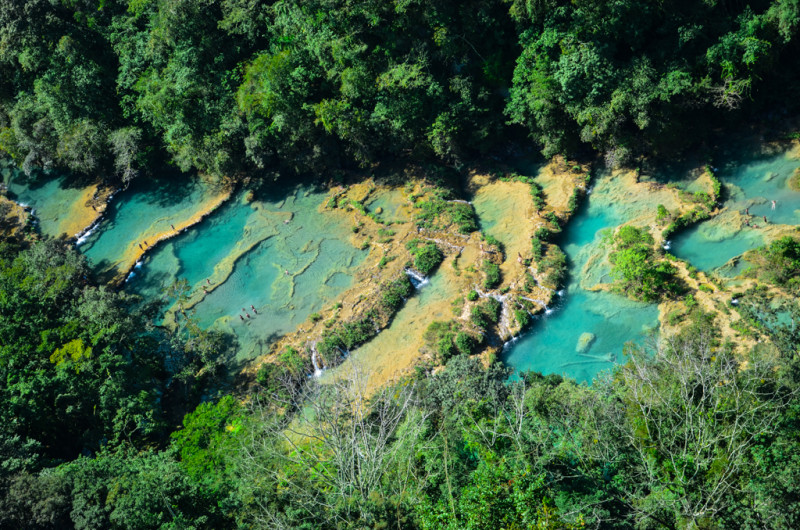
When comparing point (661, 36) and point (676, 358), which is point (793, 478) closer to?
point (676, 358)

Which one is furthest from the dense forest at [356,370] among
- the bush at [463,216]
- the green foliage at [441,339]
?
the bush at [463,216]

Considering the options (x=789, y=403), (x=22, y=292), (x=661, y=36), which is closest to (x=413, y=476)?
(x=789, y=403)

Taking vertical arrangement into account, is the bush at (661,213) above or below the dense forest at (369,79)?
below

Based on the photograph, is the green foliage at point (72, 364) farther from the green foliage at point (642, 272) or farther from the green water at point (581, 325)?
the green foliage at point (642, 272)

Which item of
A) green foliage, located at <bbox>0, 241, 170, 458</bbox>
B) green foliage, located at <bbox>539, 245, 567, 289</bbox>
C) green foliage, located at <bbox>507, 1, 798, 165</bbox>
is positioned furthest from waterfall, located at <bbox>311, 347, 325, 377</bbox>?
green foliage, located at <bbox>507, 1, 798, 165</bbox>

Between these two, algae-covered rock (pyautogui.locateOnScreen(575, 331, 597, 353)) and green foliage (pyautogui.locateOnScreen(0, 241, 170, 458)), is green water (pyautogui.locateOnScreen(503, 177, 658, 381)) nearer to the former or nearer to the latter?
algae-covered rock (pyautogui.locateOnScreen(575, 331, 597, 353))

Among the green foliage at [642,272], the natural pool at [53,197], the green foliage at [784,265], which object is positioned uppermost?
the natural pool at [53,197]

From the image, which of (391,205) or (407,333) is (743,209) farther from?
(391,205)
